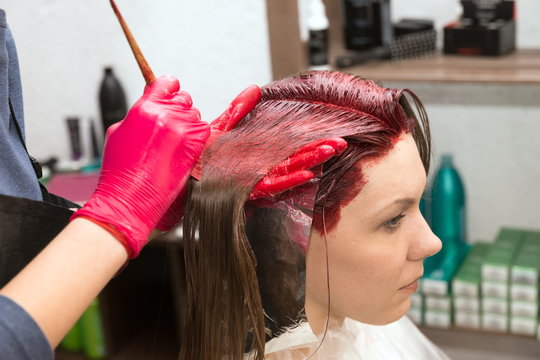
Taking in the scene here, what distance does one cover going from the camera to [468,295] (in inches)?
99.8

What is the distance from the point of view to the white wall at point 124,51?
2762 millimetres

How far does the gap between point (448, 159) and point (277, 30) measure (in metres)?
0.74

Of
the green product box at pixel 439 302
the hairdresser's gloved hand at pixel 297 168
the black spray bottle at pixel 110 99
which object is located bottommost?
the green product box at pixel 439 302

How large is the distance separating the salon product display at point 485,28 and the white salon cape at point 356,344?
1.09m

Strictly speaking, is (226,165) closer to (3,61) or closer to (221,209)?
(221,209)

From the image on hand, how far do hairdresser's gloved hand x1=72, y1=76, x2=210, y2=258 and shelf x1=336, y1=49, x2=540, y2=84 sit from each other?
1315 mm

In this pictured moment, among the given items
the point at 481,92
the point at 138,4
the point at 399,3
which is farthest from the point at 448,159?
the point at 138,4

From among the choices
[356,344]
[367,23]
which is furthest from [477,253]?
[356,344]

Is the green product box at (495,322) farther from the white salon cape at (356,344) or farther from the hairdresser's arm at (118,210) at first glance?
the hairdresser's arm at (118,210)

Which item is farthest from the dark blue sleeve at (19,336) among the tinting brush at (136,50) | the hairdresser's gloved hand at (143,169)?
the tinting brush at (136,50)

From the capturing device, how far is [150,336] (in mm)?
3074

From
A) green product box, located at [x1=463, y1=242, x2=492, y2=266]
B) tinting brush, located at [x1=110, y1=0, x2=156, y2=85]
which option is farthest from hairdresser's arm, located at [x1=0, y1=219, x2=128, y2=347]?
green product box, located at [x1=463, y1=242, x2=492, y2=266]

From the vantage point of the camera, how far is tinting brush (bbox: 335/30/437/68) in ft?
8.32

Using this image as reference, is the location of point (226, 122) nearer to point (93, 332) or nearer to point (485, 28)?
point (485, 28)
